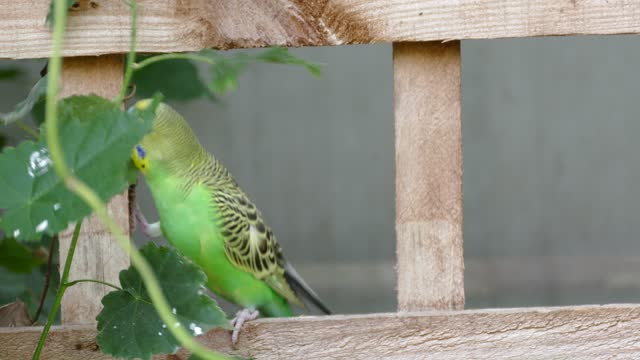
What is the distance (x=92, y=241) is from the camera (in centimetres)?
191

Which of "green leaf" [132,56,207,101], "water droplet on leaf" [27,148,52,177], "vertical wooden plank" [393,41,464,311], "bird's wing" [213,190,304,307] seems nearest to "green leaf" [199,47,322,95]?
"vertical wooden plank" [393,41,464,311]

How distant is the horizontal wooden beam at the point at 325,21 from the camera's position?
181 centimetres

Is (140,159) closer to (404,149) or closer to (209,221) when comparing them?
(209,221)

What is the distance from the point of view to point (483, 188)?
6.45 m

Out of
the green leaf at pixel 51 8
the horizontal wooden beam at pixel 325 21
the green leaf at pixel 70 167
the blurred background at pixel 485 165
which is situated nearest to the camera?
the green leaf at pixel 70 167

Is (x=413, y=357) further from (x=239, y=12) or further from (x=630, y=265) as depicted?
(x=630, y=265)

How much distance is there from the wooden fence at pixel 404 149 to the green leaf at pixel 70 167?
388mm

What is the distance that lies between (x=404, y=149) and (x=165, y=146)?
485 mm

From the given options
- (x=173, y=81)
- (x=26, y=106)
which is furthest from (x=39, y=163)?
(x=173, y=81)

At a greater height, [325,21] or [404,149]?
[325,21]

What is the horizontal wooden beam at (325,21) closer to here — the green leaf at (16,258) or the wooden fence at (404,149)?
the wooden fence at (404,149)

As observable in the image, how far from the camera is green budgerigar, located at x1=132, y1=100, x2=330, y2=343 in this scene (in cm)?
212

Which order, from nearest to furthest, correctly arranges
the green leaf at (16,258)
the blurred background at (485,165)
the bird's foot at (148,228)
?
the bird's foot at (148,228), the green leaf at (16,258), the blurred background at (485,165)

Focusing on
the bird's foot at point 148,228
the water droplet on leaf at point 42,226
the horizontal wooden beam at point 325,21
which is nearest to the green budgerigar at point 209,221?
the bird's foot at point 148,228
